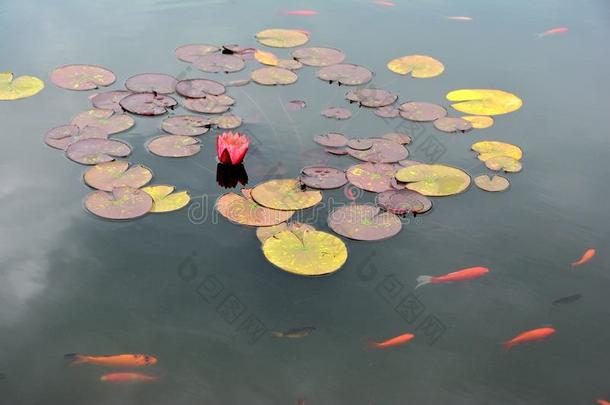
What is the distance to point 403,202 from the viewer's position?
12.8 feet

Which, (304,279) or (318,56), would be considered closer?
(304,279)

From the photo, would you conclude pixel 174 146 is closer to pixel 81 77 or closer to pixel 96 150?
pixel 96 150

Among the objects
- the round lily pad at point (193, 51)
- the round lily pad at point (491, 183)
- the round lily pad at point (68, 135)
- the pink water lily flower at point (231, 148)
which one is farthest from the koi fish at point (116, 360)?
the round lily pad at point (193, 51)

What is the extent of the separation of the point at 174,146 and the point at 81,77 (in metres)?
1.27

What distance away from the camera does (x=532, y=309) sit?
334 centimetres

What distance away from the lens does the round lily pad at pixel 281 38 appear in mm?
5679

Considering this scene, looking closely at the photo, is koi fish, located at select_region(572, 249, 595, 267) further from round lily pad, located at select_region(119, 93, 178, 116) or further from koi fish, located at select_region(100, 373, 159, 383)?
round lily pad, located at select_region(119, 93, 178, 116)

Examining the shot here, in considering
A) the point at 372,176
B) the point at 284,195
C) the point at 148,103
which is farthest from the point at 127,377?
the point at 148,103

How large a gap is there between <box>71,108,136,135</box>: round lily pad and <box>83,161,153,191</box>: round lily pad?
1.39 ft

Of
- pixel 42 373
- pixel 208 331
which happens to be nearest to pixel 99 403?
pixel 42 373

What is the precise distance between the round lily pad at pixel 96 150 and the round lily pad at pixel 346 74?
5.61ft

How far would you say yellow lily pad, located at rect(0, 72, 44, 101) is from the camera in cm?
486

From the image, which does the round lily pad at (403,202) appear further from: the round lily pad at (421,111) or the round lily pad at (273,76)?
the round lily pad at (273,76)

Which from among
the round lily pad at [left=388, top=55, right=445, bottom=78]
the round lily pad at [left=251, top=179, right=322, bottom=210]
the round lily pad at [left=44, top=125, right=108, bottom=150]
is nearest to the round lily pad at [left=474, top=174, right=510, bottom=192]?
the round lily pad at [left=251, top=179, right=322, bottom=210]
